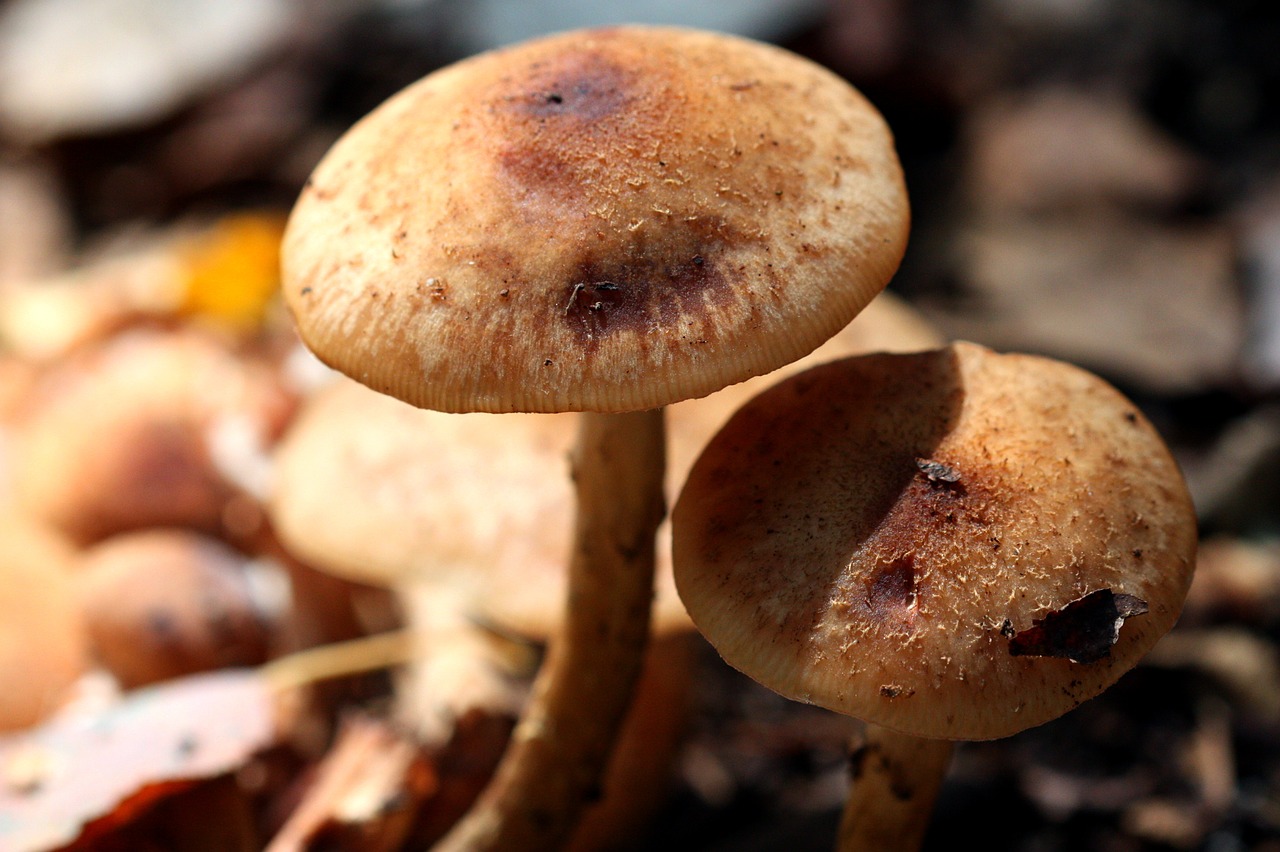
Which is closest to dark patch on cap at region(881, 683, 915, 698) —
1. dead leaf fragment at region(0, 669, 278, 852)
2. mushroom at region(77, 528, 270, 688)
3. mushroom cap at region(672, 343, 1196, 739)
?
mushroom cap at region(672, 343, 1196, 739)

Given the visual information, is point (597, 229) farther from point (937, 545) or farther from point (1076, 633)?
Answer: point (1076, 633)

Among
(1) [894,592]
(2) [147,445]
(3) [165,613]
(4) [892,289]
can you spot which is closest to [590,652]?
(1) [894,592]

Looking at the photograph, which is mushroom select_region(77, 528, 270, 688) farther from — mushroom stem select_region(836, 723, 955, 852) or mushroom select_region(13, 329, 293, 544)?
mushroom stem select_region(836, 723, 955, 852)

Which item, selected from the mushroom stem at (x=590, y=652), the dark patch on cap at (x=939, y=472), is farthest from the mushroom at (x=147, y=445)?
the dark patch on cap at (x=939, y=472)

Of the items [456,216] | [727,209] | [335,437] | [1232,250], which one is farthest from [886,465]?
[1232,250]

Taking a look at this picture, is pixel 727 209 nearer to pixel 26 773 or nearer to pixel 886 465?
pixel 886 465
